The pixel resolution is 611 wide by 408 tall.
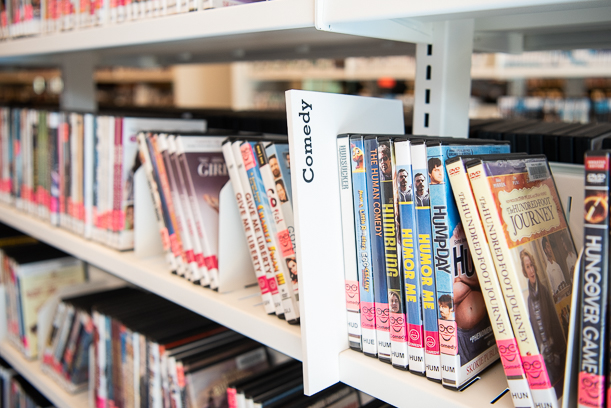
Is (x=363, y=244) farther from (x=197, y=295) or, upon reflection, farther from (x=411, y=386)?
(x=197, y=295)

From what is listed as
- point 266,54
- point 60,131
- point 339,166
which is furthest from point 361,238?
point 266,54

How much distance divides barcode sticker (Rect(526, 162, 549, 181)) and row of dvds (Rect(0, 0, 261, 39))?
0.53 meters

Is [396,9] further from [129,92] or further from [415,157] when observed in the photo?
[129,92]

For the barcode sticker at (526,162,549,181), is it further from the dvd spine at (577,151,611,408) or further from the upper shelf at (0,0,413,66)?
the upper shelf at (0,0,413,66)

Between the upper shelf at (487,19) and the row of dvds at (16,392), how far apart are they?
5.06 feet

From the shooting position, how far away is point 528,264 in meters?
0.54

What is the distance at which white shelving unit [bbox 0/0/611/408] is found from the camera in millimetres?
576

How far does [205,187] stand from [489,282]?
0.53 metres

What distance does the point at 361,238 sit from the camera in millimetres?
629

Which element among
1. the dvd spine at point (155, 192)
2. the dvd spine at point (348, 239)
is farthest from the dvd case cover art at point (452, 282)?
the dvd spine at point (155, 192)

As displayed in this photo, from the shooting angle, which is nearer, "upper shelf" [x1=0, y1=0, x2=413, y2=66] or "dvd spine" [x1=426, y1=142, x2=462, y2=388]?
"dvd spine" [x1=426, y1=142, x2=462, y2=388]

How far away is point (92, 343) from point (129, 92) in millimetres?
4915

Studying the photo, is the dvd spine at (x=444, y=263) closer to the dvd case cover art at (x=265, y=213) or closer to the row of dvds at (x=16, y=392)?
the dvd case cover art at (x=265, y=213)

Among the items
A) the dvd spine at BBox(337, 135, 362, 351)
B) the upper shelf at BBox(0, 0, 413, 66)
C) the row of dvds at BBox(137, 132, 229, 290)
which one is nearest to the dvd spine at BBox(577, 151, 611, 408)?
the dvd spine at BBox(337, 135, 362, 351)
